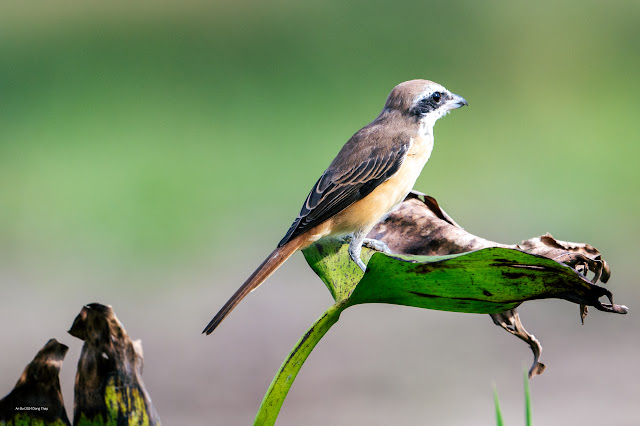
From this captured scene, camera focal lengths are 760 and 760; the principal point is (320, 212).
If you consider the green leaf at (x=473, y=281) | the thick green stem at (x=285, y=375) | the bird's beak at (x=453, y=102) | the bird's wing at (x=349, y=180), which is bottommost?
the thick green stem at (x=285, y=375)

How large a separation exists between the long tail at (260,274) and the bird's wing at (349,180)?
123mm

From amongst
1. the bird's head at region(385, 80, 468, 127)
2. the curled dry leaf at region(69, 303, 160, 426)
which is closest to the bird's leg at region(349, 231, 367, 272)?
the bird's head at region(385, 80, 468, 127)

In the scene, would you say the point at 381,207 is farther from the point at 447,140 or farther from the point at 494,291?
the point at 447,140

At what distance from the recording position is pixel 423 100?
2777 millimetres

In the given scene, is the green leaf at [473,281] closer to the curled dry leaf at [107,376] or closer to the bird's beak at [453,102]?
the curled dry leaf at [107,376]

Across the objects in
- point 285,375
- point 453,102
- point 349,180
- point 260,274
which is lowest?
point 285,375

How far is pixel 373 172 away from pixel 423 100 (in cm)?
32

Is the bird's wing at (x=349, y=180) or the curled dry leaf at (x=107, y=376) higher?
the bird's wing at (x=349, y=180)

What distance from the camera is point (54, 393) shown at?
60.8 inches

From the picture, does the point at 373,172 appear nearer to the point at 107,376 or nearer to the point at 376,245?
the point at 376,245

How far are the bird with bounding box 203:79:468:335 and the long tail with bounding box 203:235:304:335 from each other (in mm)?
62

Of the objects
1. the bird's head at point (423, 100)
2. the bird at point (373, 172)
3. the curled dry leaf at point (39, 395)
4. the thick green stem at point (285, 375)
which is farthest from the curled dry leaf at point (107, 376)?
the bird's head at point (423, 100)

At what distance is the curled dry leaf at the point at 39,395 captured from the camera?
1524 millimetres

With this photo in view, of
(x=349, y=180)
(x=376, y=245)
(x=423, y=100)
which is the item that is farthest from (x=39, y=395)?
(x=423, y=100)
